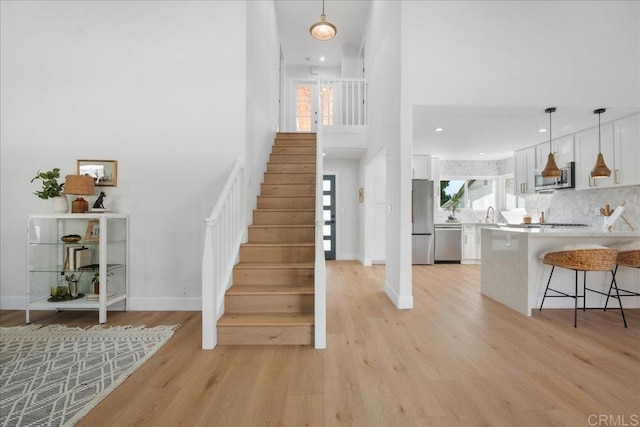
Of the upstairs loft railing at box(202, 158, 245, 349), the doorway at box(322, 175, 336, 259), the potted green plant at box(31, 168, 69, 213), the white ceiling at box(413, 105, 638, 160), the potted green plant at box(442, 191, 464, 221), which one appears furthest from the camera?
the potted green plant at box(442, 191, 464, 221)

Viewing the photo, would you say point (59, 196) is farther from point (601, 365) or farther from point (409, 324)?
point (601, 365)

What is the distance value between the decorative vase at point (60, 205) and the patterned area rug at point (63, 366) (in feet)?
3.71

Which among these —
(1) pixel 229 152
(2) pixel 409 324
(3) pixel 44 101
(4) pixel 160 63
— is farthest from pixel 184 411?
(3) pixel 44 101

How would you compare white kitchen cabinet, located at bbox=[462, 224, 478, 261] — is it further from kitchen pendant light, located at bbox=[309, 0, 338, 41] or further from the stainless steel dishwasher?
kitchen pendant light, located at bbox=[309, 0, 338, 41]

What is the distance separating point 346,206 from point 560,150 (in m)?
3.98

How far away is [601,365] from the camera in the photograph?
2119mm

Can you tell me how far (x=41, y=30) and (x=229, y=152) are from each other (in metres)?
2.50

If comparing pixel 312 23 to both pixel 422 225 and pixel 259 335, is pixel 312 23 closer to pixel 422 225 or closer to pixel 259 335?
pixel 422 225

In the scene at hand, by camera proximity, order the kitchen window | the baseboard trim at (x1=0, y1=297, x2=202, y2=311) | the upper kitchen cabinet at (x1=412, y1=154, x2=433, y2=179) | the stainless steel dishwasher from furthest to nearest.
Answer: the kitchen window → the upper kitchen cabinet at (x1=412, y1=154, x2=433, y2=179) → the stainless steel dishwasher → the baseboard trim at (x1=0, y1=297, x2=202, y2=311)

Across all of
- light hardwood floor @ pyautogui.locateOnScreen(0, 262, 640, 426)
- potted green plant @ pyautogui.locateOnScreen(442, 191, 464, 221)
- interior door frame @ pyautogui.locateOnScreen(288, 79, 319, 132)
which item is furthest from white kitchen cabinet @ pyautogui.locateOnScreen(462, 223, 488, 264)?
interior door frame @ pyautogui.locateOnScreen(288, 79, 319, 132)

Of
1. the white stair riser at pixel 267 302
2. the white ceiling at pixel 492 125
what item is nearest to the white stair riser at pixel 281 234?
the white stair riser at pixel 267 302

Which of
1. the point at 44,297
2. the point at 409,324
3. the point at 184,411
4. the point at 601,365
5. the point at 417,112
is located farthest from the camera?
the point at 417,112

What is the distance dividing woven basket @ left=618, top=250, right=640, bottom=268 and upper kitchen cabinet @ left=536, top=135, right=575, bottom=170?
2.31m

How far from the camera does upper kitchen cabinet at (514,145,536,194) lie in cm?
570
